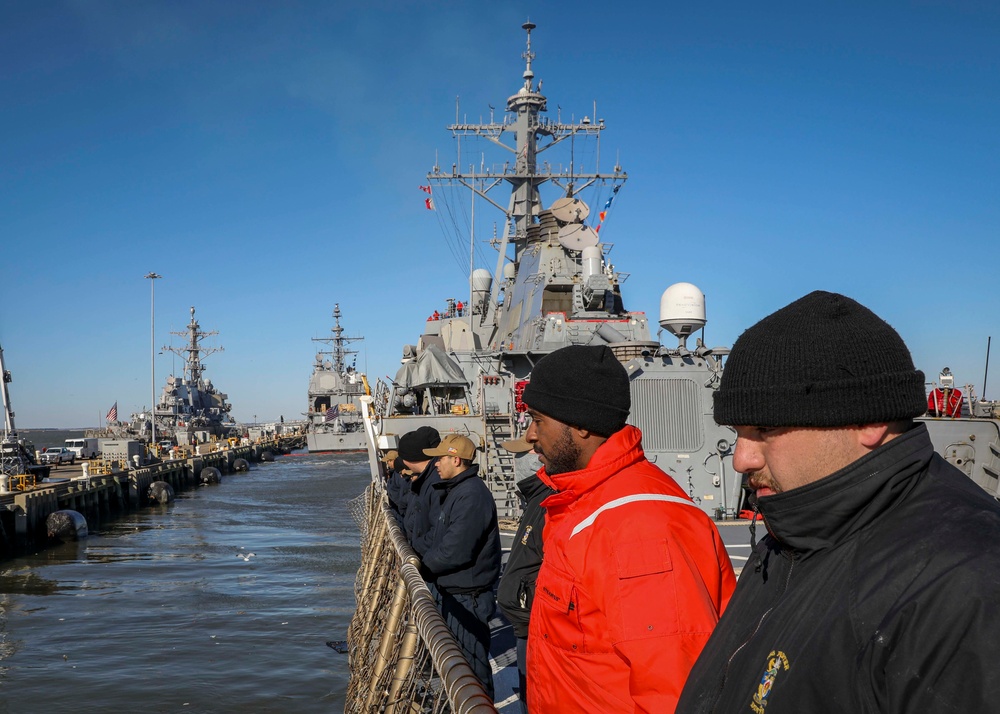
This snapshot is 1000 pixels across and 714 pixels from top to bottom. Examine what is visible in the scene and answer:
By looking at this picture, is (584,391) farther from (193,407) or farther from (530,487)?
(193,407)

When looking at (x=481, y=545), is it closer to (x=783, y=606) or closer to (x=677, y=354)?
(x=783, y=606)

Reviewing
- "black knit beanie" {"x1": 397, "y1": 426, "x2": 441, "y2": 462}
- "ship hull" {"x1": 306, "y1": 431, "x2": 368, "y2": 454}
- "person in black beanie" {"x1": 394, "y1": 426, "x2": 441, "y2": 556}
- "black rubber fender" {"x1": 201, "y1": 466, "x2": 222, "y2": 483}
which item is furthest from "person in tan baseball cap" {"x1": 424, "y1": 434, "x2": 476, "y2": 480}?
"ship hull" {"x1": 306, "y1": 431, "x2": 368, "y2": 454}

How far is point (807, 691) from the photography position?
1.04 meters

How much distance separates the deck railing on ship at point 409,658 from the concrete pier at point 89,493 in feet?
57.1

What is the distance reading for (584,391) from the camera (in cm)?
239

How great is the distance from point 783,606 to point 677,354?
1031cm

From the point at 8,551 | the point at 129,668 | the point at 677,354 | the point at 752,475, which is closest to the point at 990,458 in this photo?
the point at 677,354

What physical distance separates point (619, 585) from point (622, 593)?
0.07 feet

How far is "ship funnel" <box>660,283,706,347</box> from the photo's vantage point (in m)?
10.9

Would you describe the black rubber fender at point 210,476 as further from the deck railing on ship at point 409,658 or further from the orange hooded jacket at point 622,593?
the orange hooded jacket at point 622,593

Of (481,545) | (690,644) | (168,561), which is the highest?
(690,644)

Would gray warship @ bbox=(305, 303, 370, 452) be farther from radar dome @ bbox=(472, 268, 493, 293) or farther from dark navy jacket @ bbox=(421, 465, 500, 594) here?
dark navy jacket @ bbox=(421, 465, 500, 594)

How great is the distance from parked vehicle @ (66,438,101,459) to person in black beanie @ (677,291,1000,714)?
53.0 m

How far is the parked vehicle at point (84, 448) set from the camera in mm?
48250
